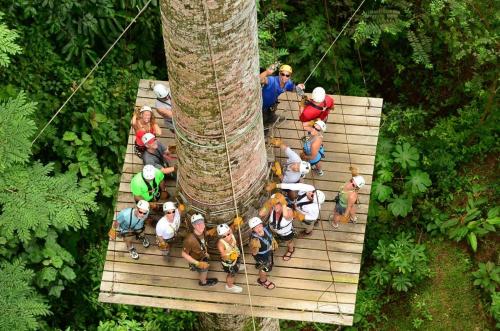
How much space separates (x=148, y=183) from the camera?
818 cm

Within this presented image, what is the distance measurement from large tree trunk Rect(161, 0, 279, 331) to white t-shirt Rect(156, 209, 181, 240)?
0.30 meters

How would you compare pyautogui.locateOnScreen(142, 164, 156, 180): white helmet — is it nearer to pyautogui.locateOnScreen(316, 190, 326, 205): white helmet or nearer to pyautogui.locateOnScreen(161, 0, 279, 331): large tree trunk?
pyautogui.locateOnScreen(161, 0, 279, 331): large tree trunk

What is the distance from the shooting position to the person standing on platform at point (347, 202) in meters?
8.34

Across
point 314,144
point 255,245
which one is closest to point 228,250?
point 255,245

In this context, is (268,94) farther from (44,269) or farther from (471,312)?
(471,312)

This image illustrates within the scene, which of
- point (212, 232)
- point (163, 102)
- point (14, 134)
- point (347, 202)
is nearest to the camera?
point (14, 134)

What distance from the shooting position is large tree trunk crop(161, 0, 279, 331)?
575cm

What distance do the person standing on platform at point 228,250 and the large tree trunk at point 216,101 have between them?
31 cm

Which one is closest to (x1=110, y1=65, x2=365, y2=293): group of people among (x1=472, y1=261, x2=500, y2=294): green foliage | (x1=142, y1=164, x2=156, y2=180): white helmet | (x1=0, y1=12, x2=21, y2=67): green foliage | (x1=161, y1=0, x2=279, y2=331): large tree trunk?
(x1=142, y1=164, x2=156, y2=180): white helmet

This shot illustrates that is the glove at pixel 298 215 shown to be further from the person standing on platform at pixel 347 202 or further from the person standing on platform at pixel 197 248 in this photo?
the person standing on platform at pixel 197 248

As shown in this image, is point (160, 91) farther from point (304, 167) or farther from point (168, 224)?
point (304, 167)

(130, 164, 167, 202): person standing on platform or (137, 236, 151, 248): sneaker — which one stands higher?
(130, 164, 167, 202): person standing on platform

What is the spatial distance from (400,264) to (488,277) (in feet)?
4.93

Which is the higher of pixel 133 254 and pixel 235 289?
pixel 133 254
